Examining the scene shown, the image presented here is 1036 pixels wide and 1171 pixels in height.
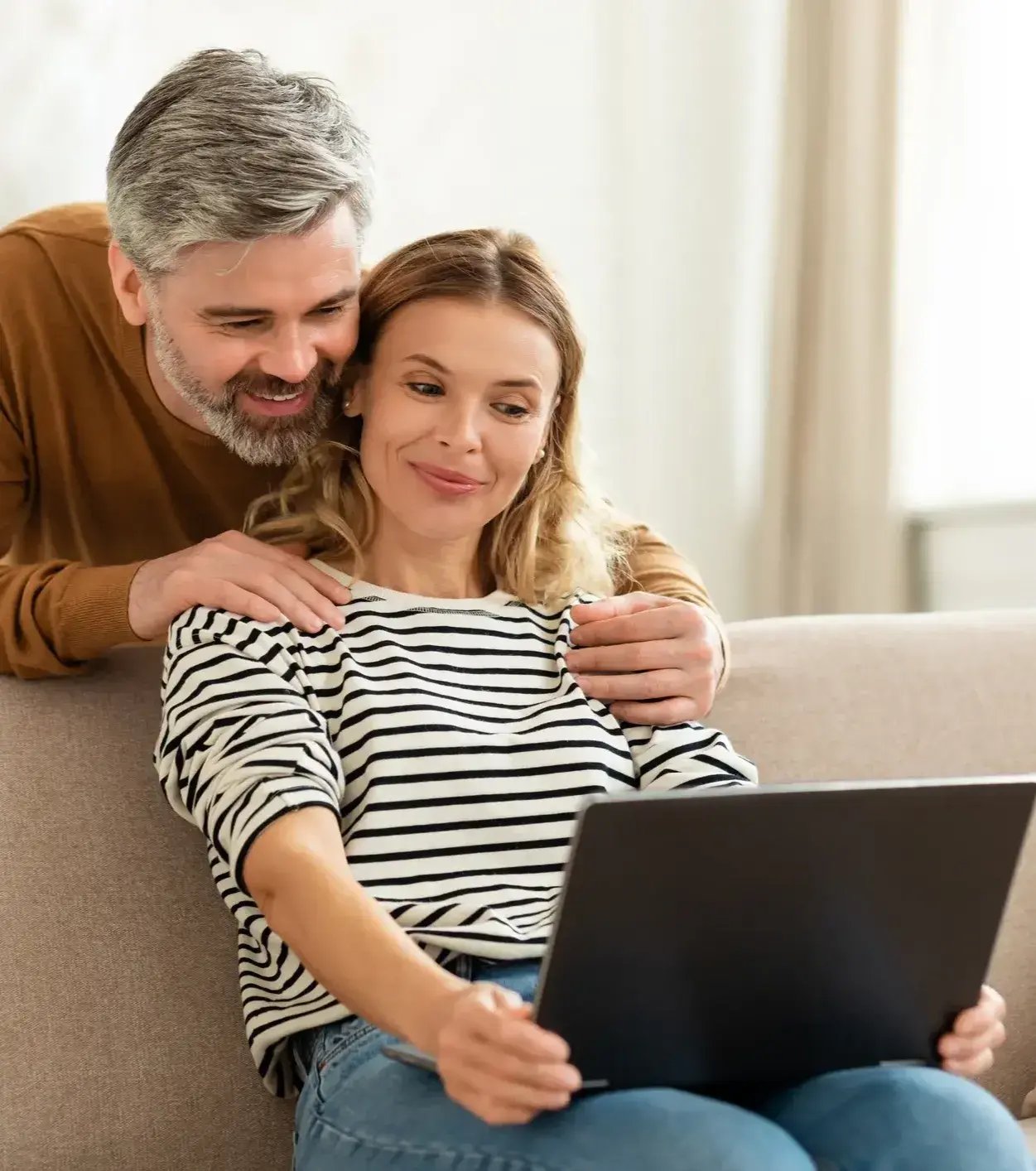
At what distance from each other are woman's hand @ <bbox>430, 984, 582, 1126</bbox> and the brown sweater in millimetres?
808

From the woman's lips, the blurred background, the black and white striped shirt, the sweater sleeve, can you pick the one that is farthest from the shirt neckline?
the blurred background

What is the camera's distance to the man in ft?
4.67

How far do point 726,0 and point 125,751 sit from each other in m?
2.07

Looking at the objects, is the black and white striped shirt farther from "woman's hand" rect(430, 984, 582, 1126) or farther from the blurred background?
the blurred background

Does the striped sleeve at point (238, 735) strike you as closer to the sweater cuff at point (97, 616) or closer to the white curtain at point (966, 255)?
the sweater cuff at point (97, 616)

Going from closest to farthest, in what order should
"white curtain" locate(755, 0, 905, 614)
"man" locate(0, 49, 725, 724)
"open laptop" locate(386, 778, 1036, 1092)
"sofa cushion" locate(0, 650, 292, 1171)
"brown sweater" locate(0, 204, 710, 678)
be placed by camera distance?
"open laptop" locate(386, 778, 1036, 1092), "sofa cushion" locate(0, 650, 292, 1171), "man" locate(0, 49, 725, 724), "brown sweater" locate(0, 204, 710, 678), "white curtain" locate(755, 0, 905, 614)

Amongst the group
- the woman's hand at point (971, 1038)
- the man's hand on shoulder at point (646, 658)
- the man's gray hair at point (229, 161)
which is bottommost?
the woman's hand at point (971, 1038)

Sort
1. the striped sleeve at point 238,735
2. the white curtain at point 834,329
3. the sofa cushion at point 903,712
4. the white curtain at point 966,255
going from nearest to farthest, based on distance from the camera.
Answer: the striped sleeve at point 238,735 < the sofa cushion at point 903,712 < the white curtain at point 966,255 < the white curtain at point 834,329

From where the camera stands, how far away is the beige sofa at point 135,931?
1.32m

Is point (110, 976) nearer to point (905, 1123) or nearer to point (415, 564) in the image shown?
point (415, 564)

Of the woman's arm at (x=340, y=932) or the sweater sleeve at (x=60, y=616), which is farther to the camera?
the sweater sleeve at (x=60, y=616)

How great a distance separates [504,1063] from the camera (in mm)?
918

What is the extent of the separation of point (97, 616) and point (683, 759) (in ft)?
1.93

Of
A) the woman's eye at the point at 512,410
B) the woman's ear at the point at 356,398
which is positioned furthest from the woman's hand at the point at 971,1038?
the woman's ear at the point at 356,398
